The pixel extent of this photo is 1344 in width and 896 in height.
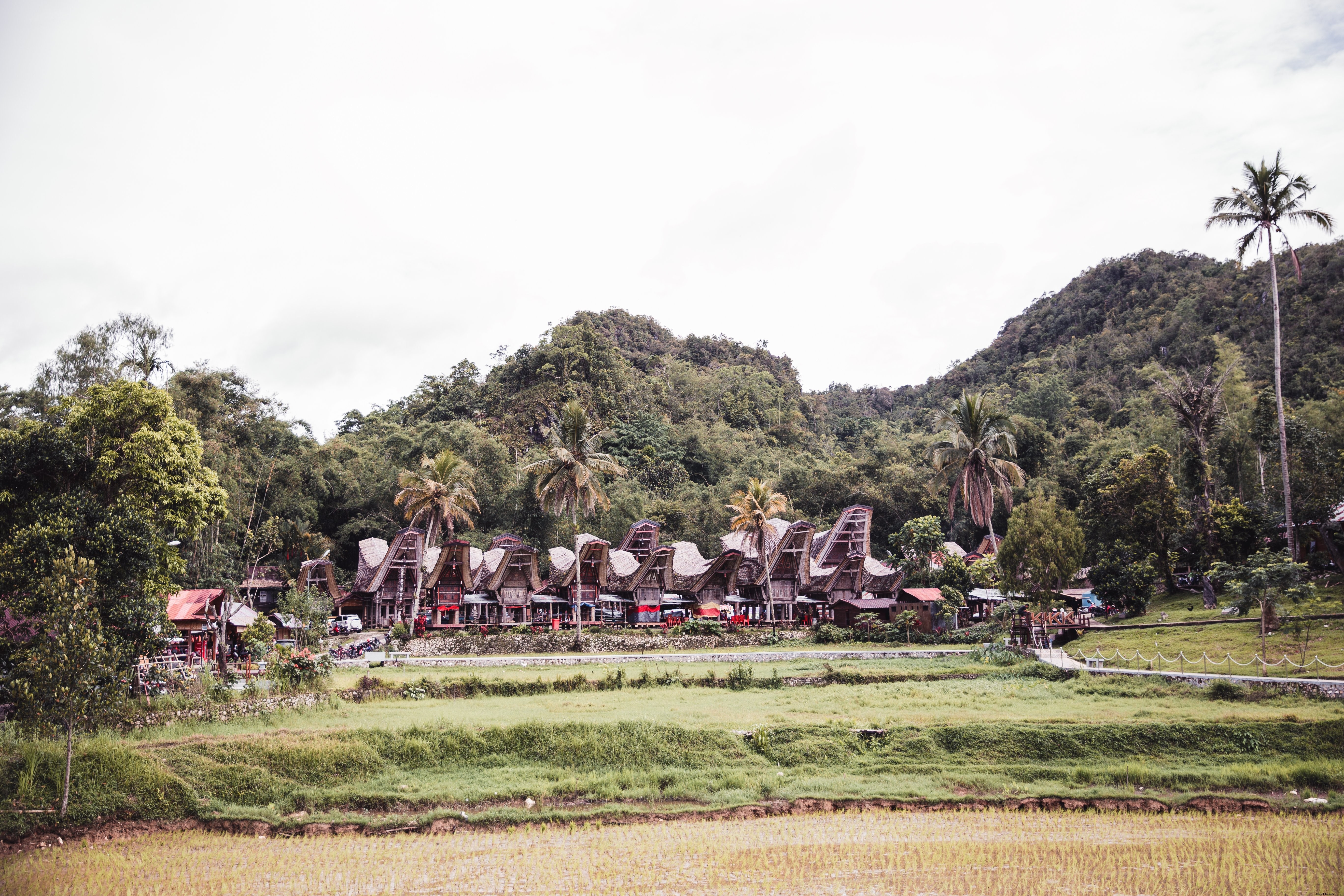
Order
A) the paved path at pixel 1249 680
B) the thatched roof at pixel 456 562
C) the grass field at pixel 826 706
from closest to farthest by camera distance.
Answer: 1. the grass field at pixel 826 706
2. the paved path at pixel 1249 680
3. the thatched roof at pixel 456 562

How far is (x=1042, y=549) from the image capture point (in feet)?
107

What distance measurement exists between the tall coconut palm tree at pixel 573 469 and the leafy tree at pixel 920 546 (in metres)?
15.7

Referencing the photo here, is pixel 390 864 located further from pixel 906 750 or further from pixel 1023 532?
pixel 1023 532

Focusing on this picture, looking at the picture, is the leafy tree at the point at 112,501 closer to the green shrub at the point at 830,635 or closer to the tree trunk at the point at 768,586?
the tree trunk at the point at 768,586

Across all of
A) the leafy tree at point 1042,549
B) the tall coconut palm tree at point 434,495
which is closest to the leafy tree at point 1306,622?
the leafy tree at point 1042,549

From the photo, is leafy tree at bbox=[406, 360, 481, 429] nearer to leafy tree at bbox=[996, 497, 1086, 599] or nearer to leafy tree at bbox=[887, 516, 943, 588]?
leafy tree at bbox=[887, 516, 943, 588]

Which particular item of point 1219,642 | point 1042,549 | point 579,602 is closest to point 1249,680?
point 1219,642

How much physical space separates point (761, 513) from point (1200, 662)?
20.4 meters

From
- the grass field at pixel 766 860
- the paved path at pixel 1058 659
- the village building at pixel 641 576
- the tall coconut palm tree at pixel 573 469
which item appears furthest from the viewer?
the village building at pixel 641 576

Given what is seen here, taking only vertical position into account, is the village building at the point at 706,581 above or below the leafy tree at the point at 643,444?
below

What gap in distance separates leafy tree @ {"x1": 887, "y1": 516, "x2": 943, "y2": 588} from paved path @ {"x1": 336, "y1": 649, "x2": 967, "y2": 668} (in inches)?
395

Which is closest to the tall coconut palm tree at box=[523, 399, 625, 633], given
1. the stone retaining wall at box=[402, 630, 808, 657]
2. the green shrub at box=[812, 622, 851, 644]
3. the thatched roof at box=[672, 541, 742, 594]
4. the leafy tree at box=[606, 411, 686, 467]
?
the stone retaining wall at box=[402, 630, 808, 657]

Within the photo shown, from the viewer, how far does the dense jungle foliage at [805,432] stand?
3806cm

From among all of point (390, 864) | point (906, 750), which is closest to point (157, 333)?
point (390, 864)
